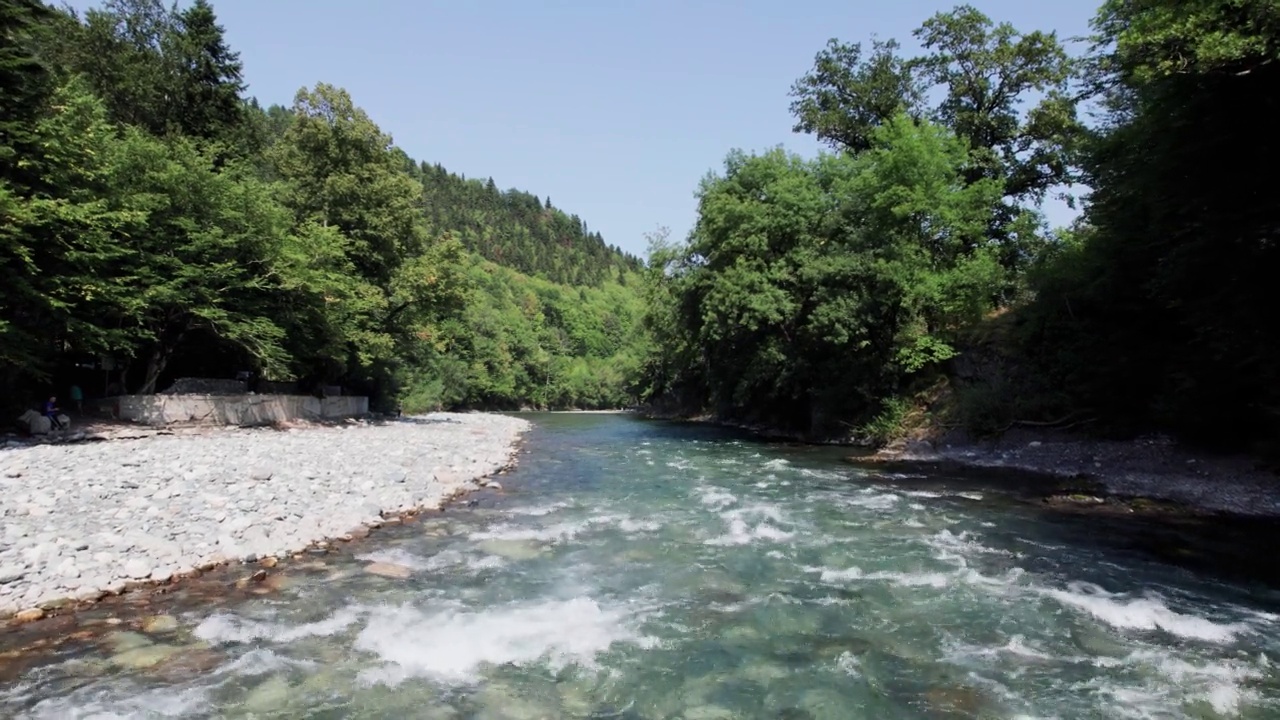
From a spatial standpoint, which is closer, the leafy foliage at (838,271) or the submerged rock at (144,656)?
the submerged rock at (144,656)

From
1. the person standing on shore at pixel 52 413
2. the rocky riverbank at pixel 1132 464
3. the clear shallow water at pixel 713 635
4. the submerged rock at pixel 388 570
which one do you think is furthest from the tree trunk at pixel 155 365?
the rocky riverbank at pixel 1132 464

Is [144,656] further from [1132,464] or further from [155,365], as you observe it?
[155,365]

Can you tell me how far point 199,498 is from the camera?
37.2 feet

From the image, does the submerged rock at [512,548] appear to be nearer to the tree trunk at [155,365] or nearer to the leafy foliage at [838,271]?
the leafy foliage at [838,271]

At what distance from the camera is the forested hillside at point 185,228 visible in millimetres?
18219

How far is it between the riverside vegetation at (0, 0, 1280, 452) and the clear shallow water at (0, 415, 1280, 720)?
7.57 m

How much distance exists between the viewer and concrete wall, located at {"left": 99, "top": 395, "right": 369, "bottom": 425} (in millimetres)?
22438

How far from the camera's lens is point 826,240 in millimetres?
32688

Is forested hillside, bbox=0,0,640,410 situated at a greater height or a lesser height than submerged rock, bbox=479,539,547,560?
greater

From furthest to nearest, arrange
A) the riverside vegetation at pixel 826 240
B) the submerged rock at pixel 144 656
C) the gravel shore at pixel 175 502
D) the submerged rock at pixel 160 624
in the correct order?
the riverside vegetation at pixel 826 240 → the gravel shore at pixel 175 502 → the submerged rock at pixel 160 624 → the submerged rock at pixel 144 656

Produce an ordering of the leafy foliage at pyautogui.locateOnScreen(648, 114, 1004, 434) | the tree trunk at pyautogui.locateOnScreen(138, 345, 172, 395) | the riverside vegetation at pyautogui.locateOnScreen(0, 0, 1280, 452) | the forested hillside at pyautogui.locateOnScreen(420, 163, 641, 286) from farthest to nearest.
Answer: the forested hillside at pyautogui.locateOnScreen(420, 163, 641, 286) < the leafy foliage at pyautogui.locateOnScreen(648, 114, 1004, 434) < the tree trunk at pyautogui.locateOnScreen(138, 345, 172, 395) < the riverside vegetation at pyautogui.locateOnScreen(0, 0, 1280, 452)

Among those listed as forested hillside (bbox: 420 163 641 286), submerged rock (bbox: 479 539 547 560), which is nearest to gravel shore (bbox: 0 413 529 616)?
submerged rock (bbox: 479 539 547 560)

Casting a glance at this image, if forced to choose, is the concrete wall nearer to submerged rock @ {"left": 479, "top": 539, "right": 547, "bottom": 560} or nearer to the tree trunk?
the tree trunk

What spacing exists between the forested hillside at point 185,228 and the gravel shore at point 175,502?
5.48 m
